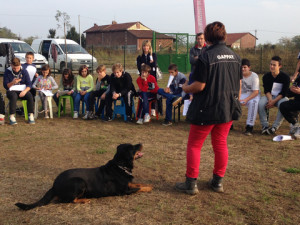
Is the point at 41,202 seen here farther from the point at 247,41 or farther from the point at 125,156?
the point at 247,41

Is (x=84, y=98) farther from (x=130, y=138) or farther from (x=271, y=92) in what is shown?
(x=271, y=92)

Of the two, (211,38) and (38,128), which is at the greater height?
(211,38)

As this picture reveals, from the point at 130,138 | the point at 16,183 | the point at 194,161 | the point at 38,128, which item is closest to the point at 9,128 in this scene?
the point at 38,128

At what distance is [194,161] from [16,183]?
7.31 ft

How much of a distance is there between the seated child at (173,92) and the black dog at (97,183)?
3.85m

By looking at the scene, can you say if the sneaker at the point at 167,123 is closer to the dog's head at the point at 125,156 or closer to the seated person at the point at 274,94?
the seated person at the point at 274,94

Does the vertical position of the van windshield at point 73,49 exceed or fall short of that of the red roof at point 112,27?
it falls short

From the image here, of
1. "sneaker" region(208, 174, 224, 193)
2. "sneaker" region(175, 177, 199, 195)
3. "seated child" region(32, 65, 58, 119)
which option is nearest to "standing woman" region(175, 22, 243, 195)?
"sneaker" region(175, 177, 199, 195)

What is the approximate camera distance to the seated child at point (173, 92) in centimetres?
786

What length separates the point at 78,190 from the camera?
365 cm

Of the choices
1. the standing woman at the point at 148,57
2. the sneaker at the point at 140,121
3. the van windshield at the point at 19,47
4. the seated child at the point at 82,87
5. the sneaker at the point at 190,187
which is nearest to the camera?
the sneaker at the point at 190,187

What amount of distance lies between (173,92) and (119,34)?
5690cm

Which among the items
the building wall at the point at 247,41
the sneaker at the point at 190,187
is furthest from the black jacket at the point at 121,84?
the building wall at the point at 247,41

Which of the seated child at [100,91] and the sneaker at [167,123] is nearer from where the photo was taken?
the sneaker at [167,123]
